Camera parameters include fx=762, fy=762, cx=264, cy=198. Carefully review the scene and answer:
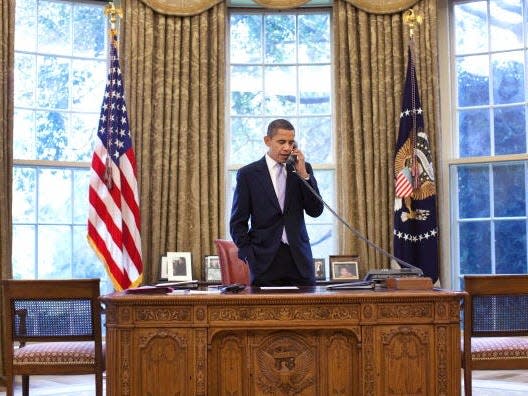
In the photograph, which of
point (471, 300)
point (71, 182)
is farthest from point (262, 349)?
point (71, 182)

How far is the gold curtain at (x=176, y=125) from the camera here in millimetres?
5883

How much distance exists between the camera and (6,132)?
5.48m

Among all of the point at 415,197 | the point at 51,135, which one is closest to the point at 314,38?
the point at 415,197

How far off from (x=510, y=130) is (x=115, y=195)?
3.13 metres

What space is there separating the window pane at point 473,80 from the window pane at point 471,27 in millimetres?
85

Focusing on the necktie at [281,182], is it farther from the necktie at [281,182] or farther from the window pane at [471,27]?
the window pane at [471,27]

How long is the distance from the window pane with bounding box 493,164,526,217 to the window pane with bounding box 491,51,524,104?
553mm

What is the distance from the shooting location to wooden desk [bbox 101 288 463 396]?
10.2 feet

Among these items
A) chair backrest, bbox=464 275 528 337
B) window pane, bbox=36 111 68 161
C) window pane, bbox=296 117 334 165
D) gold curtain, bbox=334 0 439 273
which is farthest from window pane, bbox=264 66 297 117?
chair backrest, bbox=464 275 528 337

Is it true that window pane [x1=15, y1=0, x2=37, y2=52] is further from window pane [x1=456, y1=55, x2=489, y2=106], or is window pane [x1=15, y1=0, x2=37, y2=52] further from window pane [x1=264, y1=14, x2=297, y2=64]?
window pane [x1=456, y1=55, x2=489, y2=106]

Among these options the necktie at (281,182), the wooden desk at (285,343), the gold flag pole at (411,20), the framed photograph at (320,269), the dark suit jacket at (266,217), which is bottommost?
the wooden desk at (285,343)

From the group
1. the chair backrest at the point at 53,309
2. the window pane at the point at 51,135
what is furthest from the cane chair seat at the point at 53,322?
the window pane at the point at 51,135

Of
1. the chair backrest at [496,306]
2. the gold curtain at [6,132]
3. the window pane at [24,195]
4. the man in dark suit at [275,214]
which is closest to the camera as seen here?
the chair backrest at [496,306]

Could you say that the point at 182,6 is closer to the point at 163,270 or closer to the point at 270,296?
the point at 163,270
